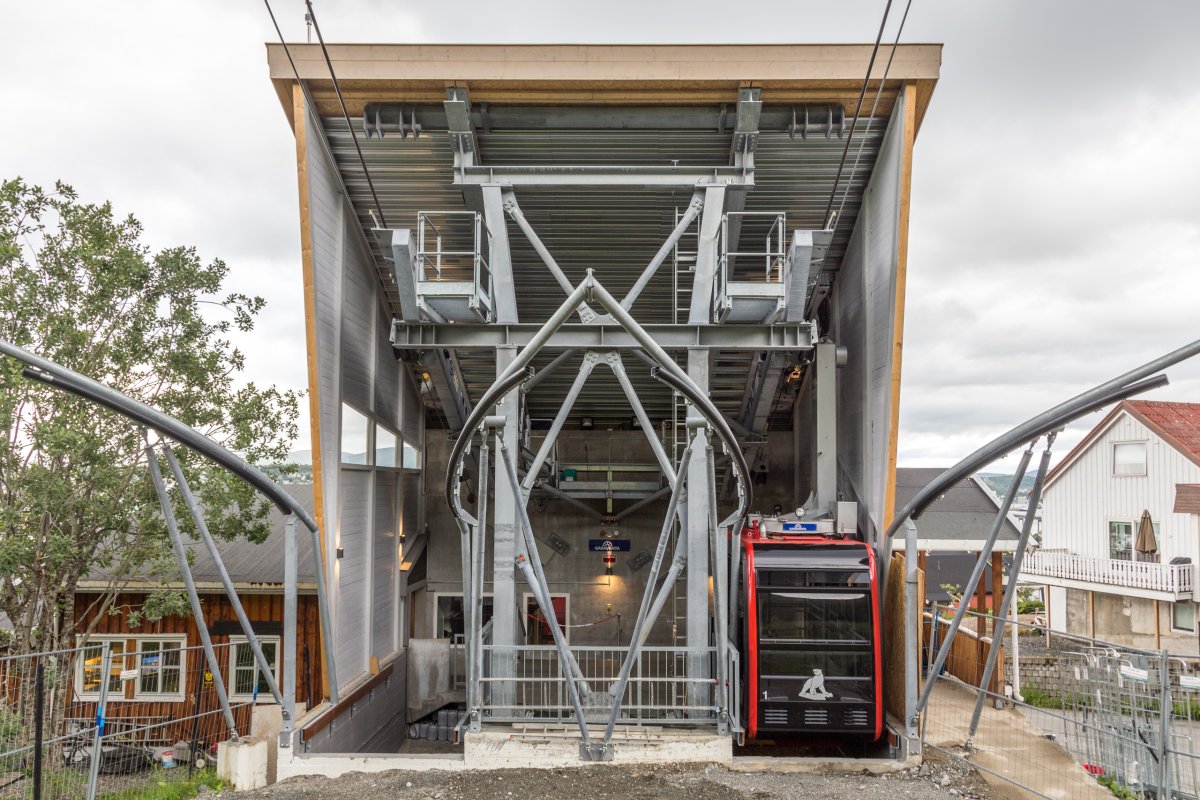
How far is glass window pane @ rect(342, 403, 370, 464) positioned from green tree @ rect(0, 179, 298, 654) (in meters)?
1.66

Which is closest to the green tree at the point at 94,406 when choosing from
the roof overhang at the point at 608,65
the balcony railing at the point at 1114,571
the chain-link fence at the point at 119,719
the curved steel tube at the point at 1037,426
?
the chain-link fence at the point at 119,719

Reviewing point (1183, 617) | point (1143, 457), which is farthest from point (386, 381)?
point (1183, 617)

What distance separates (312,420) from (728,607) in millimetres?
6033

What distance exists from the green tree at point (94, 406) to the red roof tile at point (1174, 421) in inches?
809

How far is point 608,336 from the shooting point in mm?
9898

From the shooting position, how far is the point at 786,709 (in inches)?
365

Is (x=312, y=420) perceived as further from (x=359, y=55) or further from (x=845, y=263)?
(x=845, y=263)

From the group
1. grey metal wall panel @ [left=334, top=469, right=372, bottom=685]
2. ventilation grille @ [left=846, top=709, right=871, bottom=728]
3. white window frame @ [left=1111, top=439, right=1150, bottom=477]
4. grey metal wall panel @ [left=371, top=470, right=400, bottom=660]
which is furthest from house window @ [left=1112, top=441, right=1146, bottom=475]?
grey metal wall panel @ [left=334, top=469, right=372, bottom=685]

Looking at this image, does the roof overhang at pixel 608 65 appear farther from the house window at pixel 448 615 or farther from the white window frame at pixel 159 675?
the house window at pixel 448 615

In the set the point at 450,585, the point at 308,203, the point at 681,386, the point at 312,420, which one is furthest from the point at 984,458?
the point at 450,585

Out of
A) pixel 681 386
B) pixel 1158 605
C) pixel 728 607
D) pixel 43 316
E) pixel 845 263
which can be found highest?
pixel 845 263

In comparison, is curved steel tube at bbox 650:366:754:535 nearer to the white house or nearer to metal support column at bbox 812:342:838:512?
metal support column at bbox 812:342:838:512

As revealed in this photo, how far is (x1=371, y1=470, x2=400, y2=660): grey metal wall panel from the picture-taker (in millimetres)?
12648

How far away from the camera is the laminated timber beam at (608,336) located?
9.88 m
